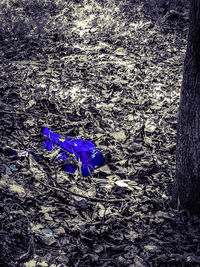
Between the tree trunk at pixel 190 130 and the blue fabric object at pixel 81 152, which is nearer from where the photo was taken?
the tree trunk at pixel 190 130

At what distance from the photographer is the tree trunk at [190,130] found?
182 centimetres

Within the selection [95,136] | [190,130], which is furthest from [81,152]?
[190,130]

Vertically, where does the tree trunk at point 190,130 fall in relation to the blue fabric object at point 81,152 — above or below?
above

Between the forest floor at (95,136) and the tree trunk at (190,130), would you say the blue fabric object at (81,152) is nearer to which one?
the forest floor at (95,136)

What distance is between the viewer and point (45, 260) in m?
2.05

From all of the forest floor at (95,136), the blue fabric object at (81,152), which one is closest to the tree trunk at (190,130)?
the forest floor at (95,136)

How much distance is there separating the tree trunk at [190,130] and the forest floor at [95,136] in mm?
173

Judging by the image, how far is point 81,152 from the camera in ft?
9.43

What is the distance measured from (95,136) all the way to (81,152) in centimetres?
43

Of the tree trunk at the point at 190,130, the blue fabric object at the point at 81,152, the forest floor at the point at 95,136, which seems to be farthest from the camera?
the blue fabric object at the point at 81,152

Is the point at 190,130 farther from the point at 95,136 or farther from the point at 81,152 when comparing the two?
the point at 95,136

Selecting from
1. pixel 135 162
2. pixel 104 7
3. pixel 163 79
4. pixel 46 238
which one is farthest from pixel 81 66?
pixel 46 238

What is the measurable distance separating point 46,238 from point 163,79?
299cm

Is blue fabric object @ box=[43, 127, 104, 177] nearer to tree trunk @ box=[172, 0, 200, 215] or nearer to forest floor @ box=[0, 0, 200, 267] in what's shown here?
forest floor @ box=[0, 0, 200, 267]
